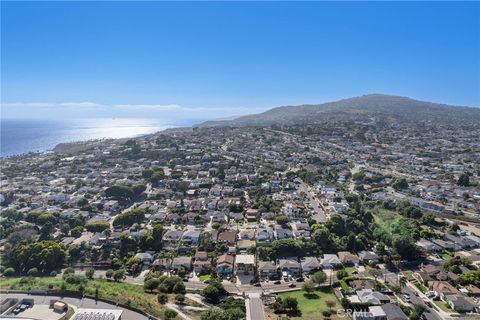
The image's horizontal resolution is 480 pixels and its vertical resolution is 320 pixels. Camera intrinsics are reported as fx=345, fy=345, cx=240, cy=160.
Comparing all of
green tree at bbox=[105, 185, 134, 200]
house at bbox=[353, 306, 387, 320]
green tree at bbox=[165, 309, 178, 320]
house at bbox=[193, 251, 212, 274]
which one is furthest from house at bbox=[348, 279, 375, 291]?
green tree at bbox=[105, 185, 134, 200]

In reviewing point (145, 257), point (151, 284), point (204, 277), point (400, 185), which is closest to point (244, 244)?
point (204, 277)

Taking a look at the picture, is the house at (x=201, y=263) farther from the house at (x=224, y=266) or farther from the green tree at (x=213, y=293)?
the green tree at (x=213, y=293)

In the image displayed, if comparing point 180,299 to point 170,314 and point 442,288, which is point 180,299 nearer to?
point 170,314

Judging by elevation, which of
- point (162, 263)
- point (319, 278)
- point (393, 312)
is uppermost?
point (319, 278)

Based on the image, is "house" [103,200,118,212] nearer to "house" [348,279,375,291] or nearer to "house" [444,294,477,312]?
"house" [348,279,375,291]

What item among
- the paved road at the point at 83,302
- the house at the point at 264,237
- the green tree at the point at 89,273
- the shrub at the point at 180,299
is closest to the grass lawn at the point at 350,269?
the house at the point at 264,237

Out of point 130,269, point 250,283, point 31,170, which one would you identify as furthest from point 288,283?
point 31,170
